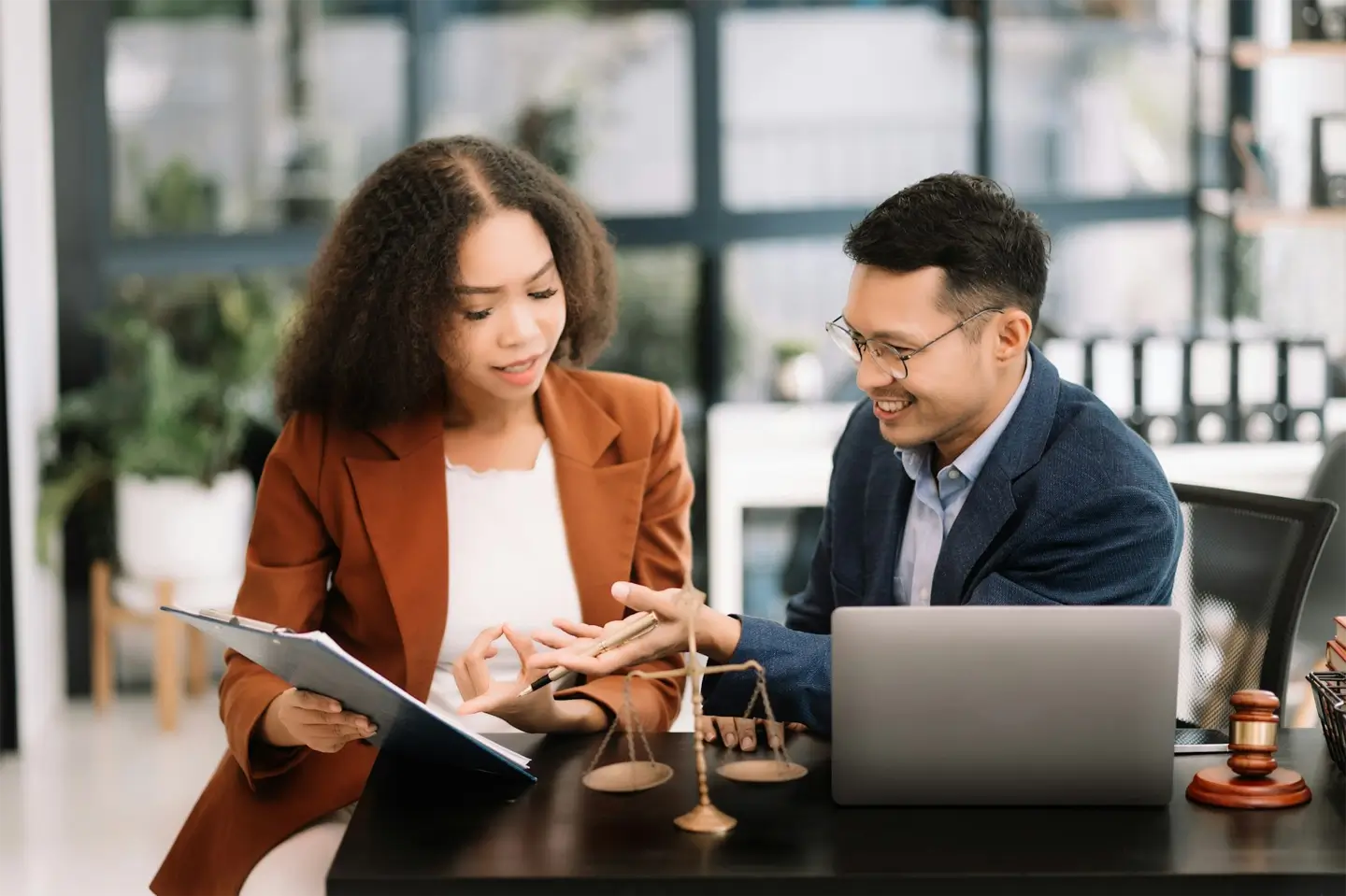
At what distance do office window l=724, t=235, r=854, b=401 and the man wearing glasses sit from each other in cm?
298

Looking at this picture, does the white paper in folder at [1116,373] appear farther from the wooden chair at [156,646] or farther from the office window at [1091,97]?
the wooden chair at [156,646]

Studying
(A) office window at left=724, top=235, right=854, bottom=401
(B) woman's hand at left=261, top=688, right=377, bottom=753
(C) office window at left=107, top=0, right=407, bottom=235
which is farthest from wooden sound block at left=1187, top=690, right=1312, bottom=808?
(C) office window at left=107, top=0, right=407, bottom=235

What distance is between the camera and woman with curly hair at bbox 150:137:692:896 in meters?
1.97

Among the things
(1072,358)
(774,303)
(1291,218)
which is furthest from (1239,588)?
(774,303)

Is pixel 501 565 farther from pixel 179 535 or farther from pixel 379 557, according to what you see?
pixel 179 535

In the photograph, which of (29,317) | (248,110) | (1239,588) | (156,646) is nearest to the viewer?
(1239,588)

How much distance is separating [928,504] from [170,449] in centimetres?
280

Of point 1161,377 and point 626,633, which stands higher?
point 1161,377

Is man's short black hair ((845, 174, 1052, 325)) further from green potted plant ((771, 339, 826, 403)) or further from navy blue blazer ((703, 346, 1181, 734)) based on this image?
green potted plant ((771, 339, 826, 403))

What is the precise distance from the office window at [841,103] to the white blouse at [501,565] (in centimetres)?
283

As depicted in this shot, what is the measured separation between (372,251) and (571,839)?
0.91m

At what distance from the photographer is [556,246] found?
2172mm

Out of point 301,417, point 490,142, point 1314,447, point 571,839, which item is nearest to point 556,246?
point 490,142

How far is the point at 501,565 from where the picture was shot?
2.18 meters
